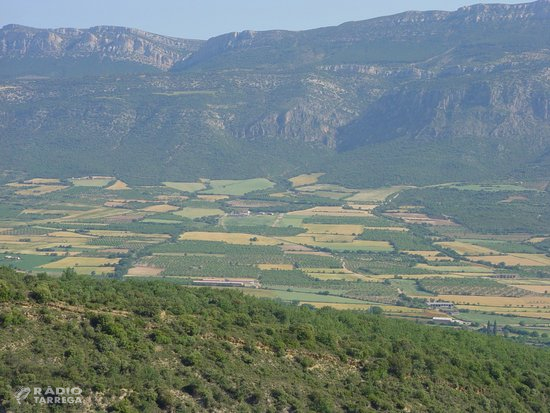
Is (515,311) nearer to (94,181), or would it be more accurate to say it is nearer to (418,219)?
(418,219)

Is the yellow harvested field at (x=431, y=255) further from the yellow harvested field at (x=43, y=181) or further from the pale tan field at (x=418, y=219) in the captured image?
the yellow harvested field at (x=43, y=181)

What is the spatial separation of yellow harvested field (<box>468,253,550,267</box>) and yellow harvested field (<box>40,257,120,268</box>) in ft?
126

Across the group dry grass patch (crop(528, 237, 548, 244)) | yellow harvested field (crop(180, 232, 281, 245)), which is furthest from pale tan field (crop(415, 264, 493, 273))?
dry grass patch (crop(528, 237, 548, 244))

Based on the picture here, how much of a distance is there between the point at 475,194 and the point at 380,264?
194ft

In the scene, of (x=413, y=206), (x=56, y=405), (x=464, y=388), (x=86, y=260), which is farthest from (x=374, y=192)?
(x=56, y=405)

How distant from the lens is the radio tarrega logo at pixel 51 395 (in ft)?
106

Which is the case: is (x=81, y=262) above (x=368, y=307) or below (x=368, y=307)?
below

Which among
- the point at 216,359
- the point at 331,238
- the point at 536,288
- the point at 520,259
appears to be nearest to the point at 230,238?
the point at 331,238

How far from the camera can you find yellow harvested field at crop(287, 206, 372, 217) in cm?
15338

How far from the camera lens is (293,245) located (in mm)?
126125

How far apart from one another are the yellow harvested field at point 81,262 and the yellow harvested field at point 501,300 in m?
33.4

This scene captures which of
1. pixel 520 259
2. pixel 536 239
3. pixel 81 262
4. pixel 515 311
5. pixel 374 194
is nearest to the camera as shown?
pixel 515 311

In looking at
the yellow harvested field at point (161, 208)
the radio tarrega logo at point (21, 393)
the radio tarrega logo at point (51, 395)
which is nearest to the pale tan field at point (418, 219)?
the yellow harvested field at point (161, 208)

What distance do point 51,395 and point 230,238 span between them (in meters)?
97.2
